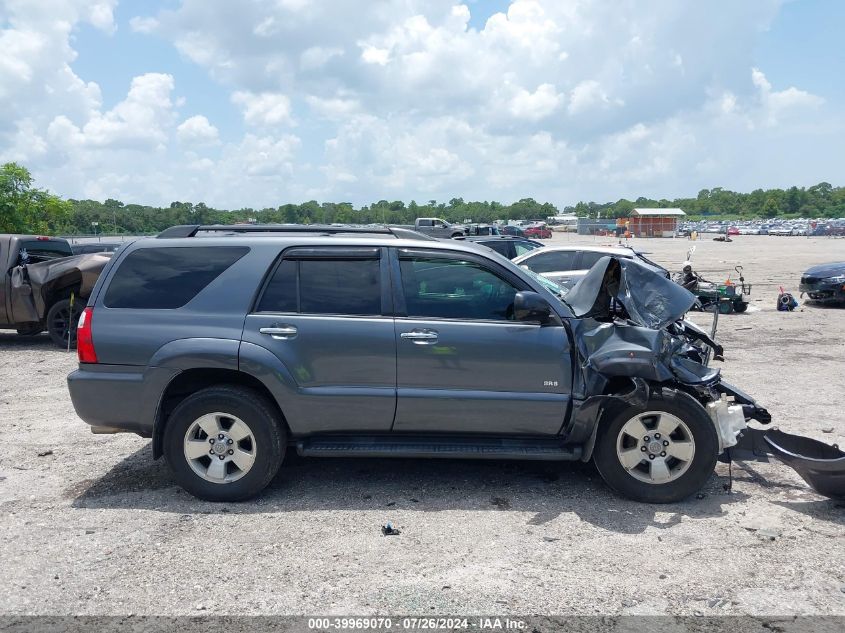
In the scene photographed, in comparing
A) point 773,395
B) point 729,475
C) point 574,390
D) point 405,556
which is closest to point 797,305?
point 773,395

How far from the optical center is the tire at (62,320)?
36.2 ft

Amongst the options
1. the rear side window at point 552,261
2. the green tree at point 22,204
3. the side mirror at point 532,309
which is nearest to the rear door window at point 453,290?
the side mirror at point 532,309

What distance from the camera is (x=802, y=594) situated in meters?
3.52

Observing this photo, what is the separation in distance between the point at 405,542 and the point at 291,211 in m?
37.4

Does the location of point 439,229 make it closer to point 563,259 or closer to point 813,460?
point 563,259

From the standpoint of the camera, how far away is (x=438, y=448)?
15.3 ft

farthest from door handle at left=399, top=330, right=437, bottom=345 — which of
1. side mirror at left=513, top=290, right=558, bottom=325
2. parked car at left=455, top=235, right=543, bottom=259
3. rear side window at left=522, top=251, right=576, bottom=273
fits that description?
parked car at left=455, top=235, right=543, bottom=259

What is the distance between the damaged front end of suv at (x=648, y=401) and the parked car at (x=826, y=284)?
12.5 m

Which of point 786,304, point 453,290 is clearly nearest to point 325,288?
point 453,290

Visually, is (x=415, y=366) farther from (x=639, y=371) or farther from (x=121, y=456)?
(x=121, y=456)

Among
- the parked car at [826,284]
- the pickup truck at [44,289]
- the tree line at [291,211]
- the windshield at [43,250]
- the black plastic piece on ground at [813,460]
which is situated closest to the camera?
the black plastic piece on ground at [813,460]

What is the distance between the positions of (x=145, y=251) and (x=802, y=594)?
4667 millimetres

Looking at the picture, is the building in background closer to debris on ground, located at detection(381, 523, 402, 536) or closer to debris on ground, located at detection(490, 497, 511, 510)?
debris on ground, located at detection(490, 497, 511, 510)

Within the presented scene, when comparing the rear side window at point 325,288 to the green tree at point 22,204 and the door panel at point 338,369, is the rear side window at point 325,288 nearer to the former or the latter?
the door panel at point 338,369
